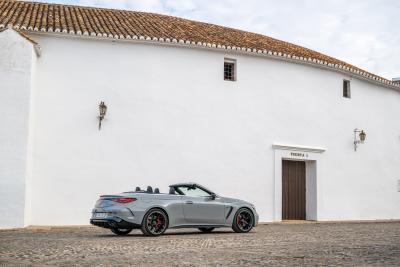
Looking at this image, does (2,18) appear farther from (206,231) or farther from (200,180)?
(206,231)

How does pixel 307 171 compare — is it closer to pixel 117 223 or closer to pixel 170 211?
pixel 170 211

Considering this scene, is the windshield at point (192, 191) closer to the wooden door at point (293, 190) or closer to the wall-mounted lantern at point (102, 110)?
the wall-mounted lantern at point (102, 110)

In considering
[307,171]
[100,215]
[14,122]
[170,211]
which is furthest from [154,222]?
[307,171]

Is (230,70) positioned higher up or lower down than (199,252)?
higher up

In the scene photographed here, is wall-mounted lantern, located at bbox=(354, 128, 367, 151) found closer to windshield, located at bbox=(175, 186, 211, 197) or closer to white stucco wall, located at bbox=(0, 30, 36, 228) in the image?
windshield, located at bbox=(175, 186, 211, 197)

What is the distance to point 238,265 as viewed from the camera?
7426 millimetres

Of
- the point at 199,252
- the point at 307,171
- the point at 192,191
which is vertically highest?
the point at 307,171

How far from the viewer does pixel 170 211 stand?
12781mm

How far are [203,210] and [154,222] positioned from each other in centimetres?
138

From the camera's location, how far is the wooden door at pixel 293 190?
70.3 ft

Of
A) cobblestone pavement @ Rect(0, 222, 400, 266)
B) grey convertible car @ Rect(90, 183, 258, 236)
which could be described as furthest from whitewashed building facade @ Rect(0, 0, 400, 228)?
cobblestone pavement @ Rect(0, 222, 400, 266)

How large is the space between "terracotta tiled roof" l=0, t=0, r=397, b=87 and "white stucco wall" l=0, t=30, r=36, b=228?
1.49 meters

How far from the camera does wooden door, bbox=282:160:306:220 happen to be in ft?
70.3

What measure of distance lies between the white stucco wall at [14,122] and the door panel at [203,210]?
490 cm
